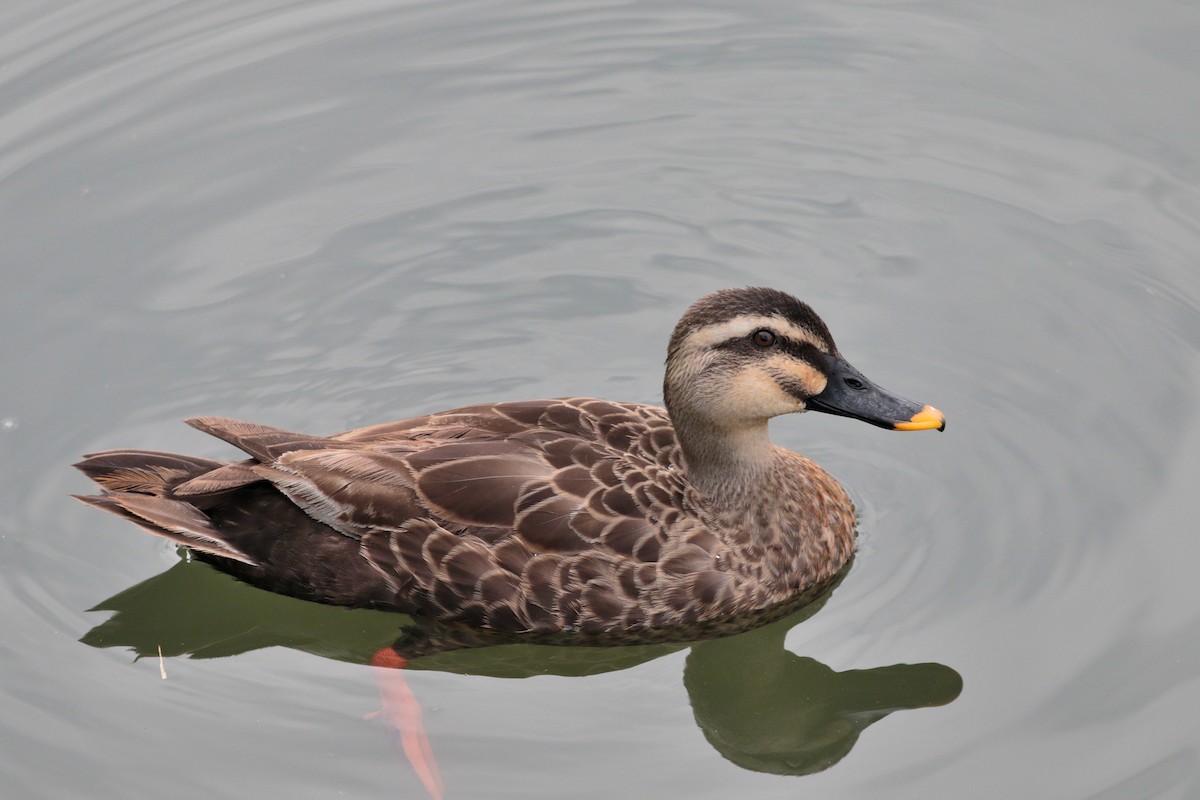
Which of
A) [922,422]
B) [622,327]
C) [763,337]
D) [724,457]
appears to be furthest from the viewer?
[622,327]

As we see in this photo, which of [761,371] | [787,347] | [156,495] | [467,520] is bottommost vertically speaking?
[467,520]

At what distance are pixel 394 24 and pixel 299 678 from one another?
630 cm

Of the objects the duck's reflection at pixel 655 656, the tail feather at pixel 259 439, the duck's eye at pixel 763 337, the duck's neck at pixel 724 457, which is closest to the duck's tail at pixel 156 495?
the tail feather at pixel 259 439

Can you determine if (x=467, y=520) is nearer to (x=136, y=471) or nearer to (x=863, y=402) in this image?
(x=136, y=471)

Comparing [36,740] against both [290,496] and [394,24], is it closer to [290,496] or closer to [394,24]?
[290,496]

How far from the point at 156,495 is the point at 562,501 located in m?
2.11

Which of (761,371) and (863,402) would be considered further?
(863,402)

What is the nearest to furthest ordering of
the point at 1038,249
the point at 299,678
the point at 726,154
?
1. the point at 299,678
2. the point at 1038,249
3. the point at 726,154

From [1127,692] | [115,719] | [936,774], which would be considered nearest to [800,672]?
[936,774]

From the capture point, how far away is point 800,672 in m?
8.16

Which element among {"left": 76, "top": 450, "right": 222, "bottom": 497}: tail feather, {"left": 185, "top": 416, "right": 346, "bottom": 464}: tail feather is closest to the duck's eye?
{"left": 185, "top": 416, "right": 346, "bottom": 464}: tail feather

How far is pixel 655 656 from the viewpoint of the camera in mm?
8227

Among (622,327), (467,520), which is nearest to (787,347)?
(467,520)

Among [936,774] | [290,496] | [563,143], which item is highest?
[563,143]
